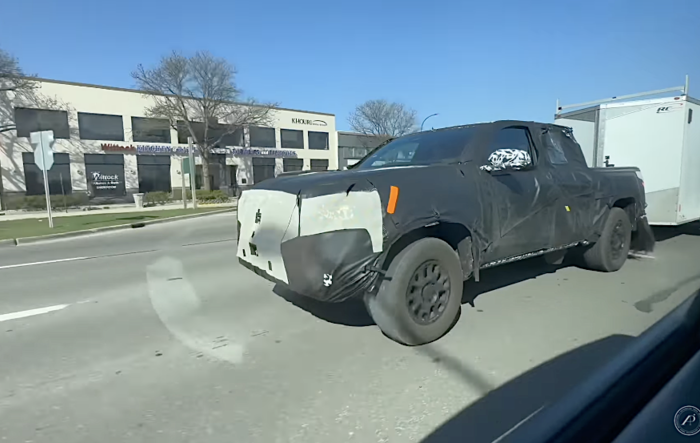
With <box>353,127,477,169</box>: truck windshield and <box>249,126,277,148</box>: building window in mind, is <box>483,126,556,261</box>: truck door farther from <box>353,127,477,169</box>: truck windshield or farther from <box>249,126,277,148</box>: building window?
<box>249,126,277,148</box>: building window

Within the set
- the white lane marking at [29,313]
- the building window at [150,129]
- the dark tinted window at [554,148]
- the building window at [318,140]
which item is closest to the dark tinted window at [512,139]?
the dark tinted window at [554,148]

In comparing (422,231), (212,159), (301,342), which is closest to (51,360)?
(301,342)

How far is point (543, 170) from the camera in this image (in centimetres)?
459

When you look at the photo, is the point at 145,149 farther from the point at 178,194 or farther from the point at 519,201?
the point at 519,201

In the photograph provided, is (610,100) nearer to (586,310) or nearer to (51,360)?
A: (586,310)

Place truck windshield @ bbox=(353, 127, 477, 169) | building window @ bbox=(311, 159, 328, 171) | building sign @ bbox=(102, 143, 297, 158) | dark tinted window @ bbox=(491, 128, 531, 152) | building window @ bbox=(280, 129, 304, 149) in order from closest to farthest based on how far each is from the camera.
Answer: truck windshield @ bbox=(353, 127, 477, 169) → dark tinted window @ bbox=(491, 128, 531, 152) → building sign @ bbox=(102, 143, 297, 158) → building window @ bbox=(280, 129, 304, 149) → building window @ bbox=(311, 159, 328, 171)

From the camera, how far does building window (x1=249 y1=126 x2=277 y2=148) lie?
138 ft

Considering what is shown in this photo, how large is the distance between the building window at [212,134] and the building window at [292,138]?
5.20m

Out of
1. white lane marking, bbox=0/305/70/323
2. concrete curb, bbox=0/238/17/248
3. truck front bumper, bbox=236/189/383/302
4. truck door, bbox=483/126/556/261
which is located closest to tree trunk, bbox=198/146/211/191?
concrete curb, bbox=0/238/17/248

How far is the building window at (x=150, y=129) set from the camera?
113 feet

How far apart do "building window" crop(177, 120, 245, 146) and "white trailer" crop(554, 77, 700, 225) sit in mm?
34135

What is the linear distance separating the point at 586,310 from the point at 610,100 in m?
6.62

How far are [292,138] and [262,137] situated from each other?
3961mm

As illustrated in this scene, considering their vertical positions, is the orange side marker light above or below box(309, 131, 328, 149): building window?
below
